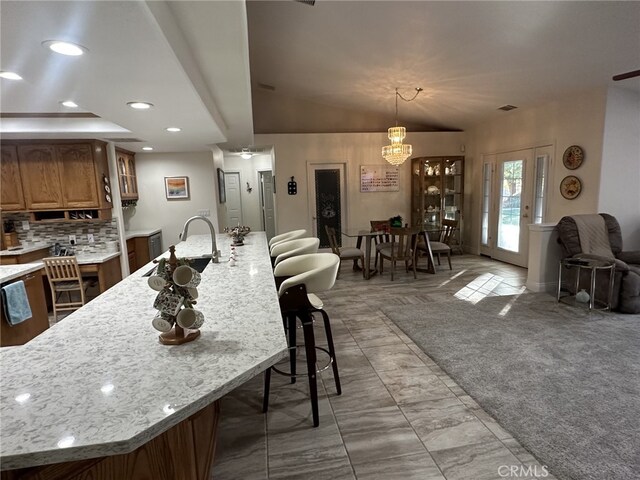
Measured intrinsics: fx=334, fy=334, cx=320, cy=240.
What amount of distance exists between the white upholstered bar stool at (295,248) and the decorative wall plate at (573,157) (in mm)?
3884

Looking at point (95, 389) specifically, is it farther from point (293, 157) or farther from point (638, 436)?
point (293, 157)

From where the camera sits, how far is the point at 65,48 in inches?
59.1

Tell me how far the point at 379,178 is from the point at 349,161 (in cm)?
→ 70

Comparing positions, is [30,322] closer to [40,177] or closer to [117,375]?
[40,177]

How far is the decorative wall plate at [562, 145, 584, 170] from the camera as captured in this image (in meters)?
4.40

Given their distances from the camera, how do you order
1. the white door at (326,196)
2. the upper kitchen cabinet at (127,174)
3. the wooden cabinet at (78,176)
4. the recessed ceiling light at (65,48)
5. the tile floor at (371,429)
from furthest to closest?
the white door at (326,196) → the upper kitchen cabinet at (127,174) → the wooden cabinet at (78,176) → the tile floor at (371,429) → the recessed ceiling light at (65,48)

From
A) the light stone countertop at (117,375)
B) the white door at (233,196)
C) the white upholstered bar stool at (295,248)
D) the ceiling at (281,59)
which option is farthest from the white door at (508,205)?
the white door at (233,196)

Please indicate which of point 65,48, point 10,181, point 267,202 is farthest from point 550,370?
point 267,202

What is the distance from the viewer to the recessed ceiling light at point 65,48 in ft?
4.80

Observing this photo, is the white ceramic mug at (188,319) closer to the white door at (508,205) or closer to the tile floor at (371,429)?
the tile floor at (371,429)

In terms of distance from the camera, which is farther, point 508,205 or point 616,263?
point 508,205

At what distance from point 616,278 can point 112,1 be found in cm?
468

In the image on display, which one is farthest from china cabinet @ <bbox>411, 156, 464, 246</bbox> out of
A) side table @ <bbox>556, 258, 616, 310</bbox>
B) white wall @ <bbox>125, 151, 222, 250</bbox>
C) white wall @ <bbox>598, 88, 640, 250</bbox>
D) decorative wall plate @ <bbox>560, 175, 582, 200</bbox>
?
white wall @ <bbox>125, 151, 222, 250</bbox>

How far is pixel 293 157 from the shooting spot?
646 centimetres
